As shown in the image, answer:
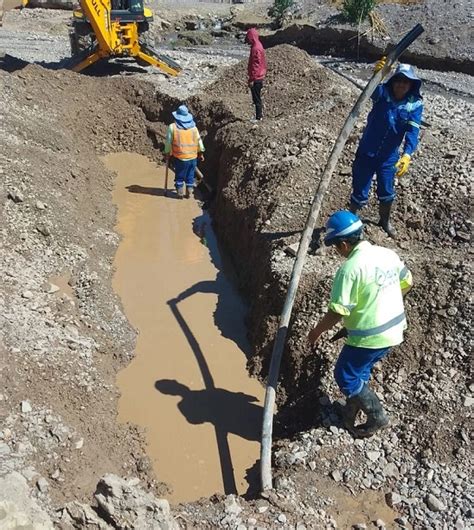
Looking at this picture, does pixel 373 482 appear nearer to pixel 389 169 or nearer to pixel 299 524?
pixel 299 524

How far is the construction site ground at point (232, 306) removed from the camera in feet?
14.1

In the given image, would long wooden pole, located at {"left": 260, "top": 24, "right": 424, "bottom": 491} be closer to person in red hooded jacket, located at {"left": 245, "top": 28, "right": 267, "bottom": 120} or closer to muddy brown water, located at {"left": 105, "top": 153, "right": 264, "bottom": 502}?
muddy brown water, located at {"left": 105, "top": 153, "right": 264, "bottom": 502}

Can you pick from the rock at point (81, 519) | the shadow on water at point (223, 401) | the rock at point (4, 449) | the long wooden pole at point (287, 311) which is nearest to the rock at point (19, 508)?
the rock at point (81, 519)

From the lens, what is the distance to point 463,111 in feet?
34.1

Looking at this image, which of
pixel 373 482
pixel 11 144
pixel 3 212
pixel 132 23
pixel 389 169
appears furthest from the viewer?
pixel 132 23

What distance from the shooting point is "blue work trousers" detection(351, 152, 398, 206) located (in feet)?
20.5

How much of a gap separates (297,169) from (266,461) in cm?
A: 432

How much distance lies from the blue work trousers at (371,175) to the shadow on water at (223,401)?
77.4 inches

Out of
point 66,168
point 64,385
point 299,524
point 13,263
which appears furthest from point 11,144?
point 299,524

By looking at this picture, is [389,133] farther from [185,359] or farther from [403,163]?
[185,359]

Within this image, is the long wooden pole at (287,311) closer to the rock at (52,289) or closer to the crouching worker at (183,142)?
the rock at (52,289)

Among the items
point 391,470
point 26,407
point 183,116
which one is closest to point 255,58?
point 183,116

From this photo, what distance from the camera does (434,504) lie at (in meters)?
4.25

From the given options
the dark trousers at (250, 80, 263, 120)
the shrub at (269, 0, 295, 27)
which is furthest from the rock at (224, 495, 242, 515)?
the shrub at (269, 0, 295, 27)
